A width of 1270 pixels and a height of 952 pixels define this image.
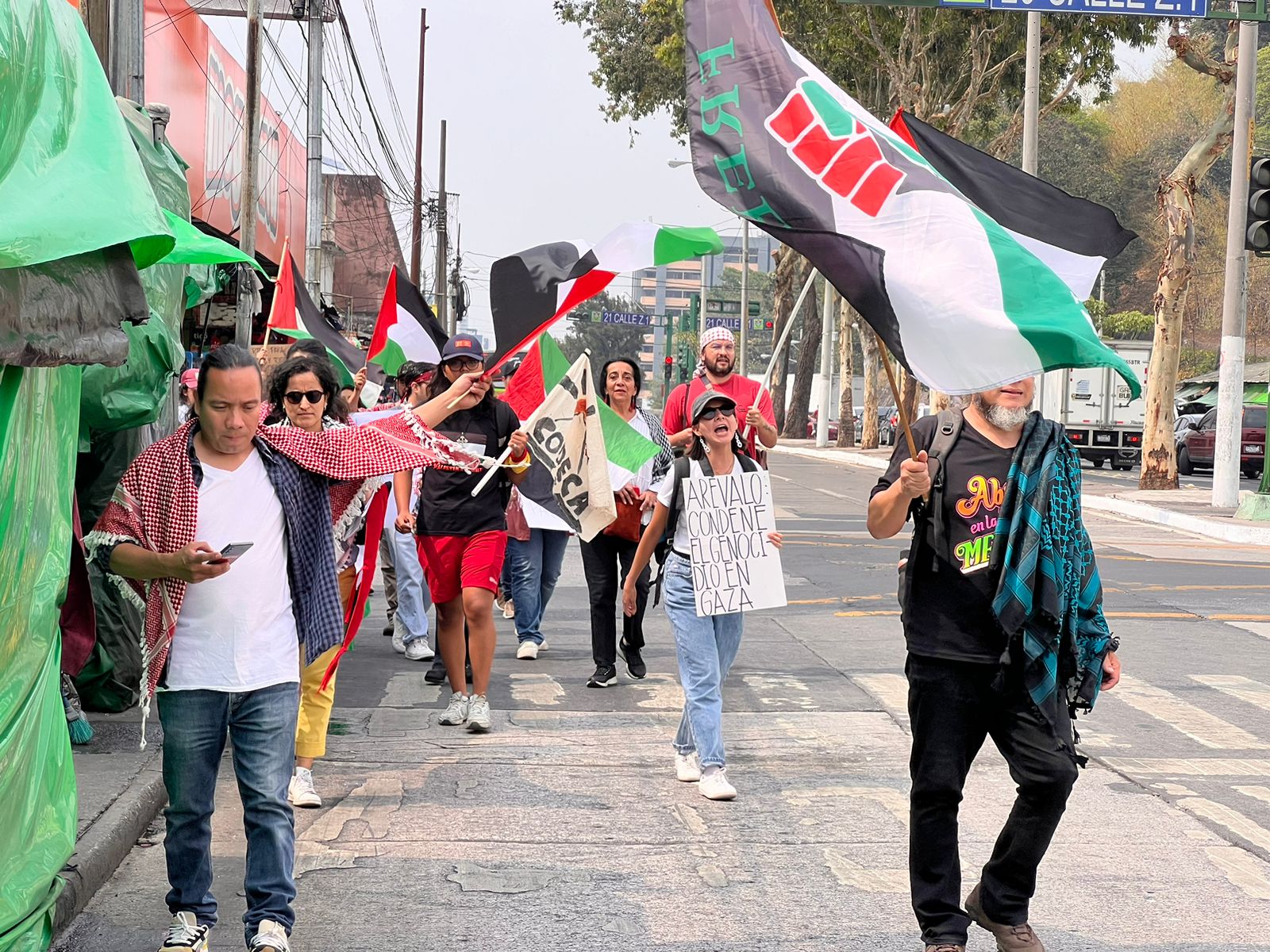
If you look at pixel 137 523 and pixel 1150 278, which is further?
pixel 1150 278

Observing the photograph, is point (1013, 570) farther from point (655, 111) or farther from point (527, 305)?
point (655, 111)

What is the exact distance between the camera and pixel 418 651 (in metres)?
10.4

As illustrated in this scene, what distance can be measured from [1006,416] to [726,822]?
2.31 meters

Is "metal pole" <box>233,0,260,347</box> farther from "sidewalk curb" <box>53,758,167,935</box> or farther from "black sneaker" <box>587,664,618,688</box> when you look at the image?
"sidewalk curb" <box>53,758,167,935</box>

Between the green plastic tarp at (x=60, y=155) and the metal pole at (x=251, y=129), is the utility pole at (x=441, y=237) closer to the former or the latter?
the metal pole at (x=251, y=129)

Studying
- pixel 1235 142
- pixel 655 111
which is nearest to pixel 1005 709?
pixel 1235 142

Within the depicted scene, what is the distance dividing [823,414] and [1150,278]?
2130 cm

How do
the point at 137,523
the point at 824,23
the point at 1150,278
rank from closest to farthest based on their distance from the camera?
1. the point at 137,523
2. the point at 824,23
3. the point at 1150,278

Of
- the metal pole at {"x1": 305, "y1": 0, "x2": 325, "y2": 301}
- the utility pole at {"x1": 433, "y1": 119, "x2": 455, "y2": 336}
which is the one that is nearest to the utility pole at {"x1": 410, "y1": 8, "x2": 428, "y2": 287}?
the utility pole at {"x1": 433, "y1": 119, "x2": 455, "y2": 336}

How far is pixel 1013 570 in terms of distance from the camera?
4531mm

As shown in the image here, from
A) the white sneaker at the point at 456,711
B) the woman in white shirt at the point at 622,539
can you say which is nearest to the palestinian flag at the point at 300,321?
the woman in white shirt at the point at 622,539

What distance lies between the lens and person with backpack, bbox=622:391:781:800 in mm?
6773

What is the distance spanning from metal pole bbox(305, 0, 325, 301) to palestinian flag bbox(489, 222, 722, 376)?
13.7 m

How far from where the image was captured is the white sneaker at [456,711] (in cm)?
807
